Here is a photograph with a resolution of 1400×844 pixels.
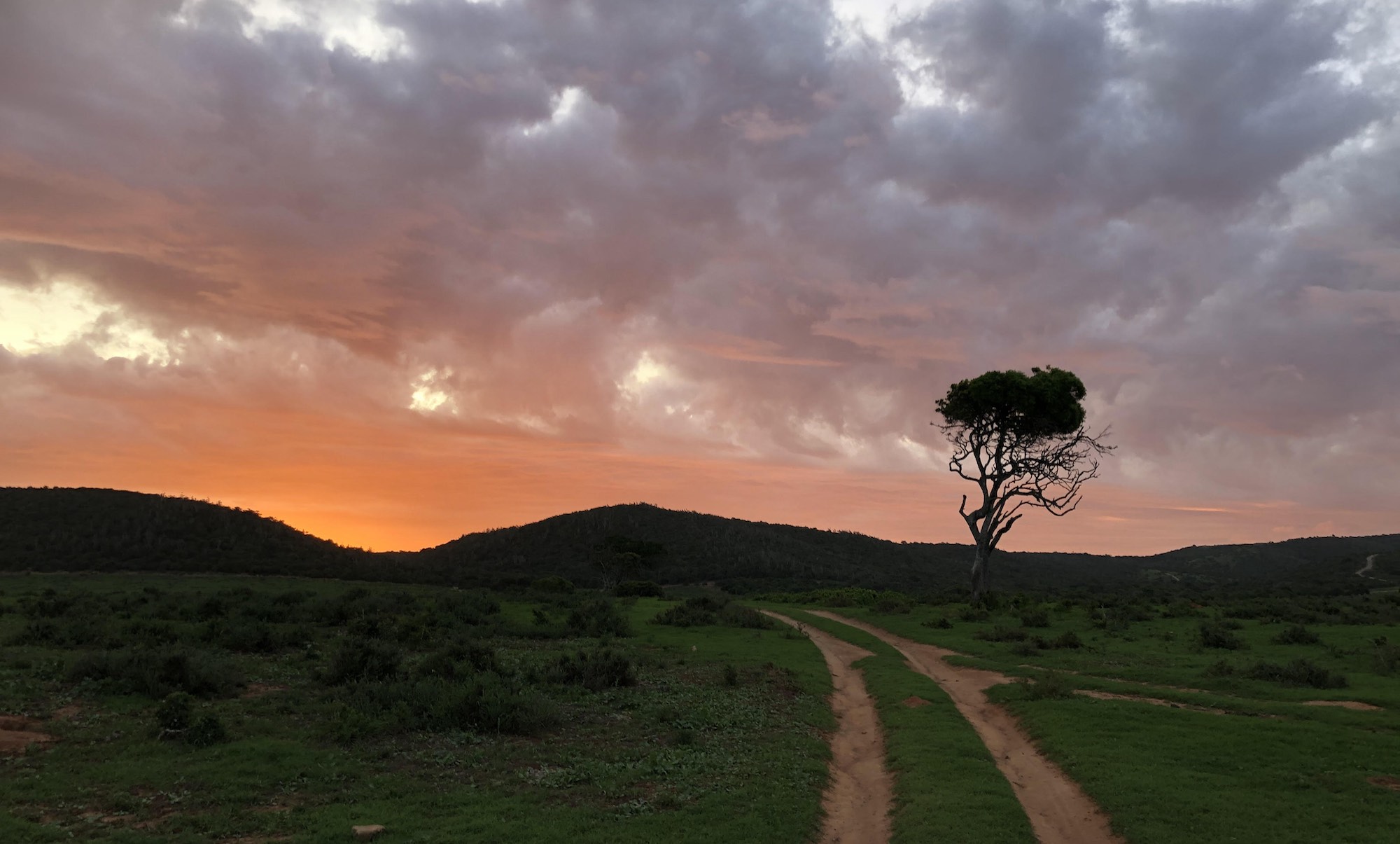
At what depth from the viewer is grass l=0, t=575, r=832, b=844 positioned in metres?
12.3

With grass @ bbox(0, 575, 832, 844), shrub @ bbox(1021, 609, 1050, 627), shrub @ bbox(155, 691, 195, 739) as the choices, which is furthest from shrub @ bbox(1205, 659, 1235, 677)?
shrub @ bbox(155, 691, 195, 739)

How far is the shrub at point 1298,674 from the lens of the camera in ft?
77.9

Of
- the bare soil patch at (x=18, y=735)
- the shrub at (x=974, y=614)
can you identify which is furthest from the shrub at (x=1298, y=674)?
the bare soil patch at (x=18, y=735)

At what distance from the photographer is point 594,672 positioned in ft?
81.6

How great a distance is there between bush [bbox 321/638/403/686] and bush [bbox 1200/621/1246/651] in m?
34.3

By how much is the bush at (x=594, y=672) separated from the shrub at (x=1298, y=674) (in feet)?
71.9

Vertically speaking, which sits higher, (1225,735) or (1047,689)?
(1047,689)

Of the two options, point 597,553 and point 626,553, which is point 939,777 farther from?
point 597,553

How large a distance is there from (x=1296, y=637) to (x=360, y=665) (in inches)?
1539

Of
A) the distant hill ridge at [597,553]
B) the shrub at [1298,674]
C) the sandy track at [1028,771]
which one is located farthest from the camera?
the distant hill ridge at [597,553]

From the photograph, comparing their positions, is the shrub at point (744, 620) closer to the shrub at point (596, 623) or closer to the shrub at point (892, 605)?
the shrub at point (596, 623)

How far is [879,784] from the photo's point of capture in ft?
52.6

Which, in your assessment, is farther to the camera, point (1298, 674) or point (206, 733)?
point (1298, 674)

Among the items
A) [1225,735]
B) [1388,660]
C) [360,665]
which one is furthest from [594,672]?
[1388,660]
